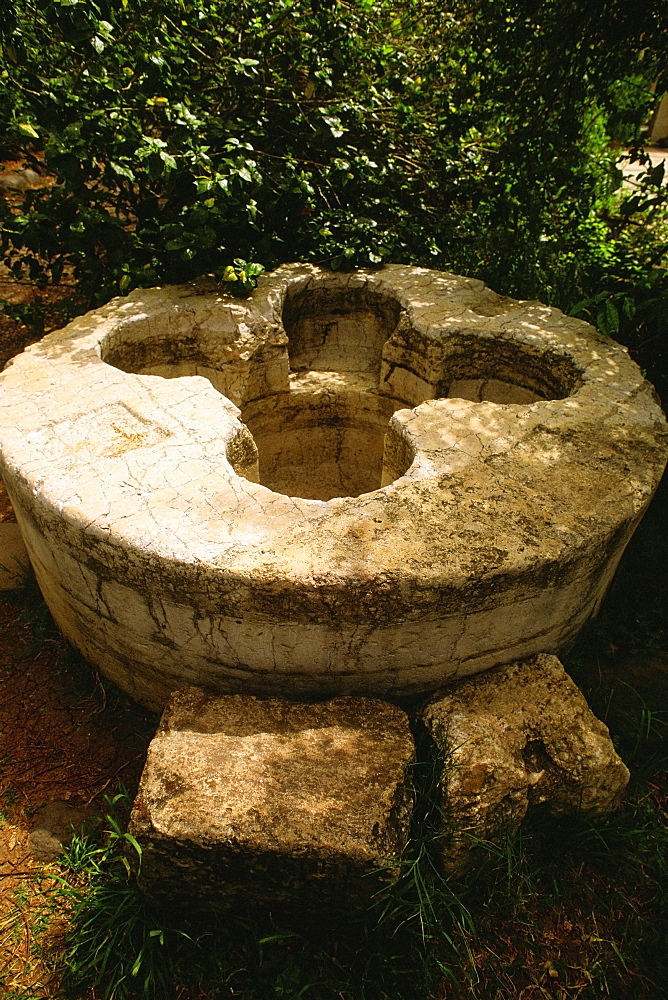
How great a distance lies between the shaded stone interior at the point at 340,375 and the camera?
379cm

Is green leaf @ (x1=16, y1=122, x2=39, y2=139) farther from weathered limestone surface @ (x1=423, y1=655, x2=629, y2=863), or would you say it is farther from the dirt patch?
weathered limestone surface @ (x1=423, y1=655, x2=629, y2=863)

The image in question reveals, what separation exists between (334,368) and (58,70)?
2.60m

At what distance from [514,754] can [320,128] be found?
13.8 ft

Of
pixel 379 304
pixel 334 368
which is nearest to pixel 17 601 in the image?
pixel 334 368

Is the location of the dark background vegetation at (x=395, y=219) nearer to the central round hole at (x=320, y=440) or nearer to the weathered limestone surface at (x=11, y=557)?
the weathered limestone surface at (x=11, y=557)

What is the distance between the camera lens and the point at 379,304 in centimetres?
438

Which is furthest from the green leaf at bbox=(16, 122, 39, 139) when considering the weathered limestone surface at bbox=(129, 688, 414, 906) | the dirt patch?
the weathered limestone surface at bbox=(129, 688, 414, 906)

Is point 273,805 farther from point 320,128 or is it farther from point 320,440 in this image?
point 320,128

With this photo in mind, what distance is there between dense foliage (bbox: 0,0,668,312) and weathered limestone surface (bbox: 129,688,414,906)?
2904 millimetres

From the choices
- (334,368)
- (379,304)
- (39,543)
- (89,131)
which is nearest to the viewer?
(39,543)

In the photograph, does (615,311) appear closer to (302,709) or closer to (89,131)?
(302,709)

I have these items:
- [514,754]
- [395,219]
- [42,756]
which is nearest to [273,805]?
[514,754]

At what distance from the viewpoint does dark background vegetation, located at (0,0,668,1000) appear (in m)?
2.17

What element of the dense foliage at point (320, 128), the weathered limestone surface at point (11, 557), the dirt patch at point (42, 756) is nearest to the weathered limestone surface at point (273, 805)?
the dirt patch at point (42, 756)
